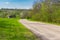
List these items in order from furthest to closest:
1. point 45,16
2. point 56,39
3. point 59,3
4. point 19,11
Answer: point 19,11, point 45,16, point 59,3, point 56,39

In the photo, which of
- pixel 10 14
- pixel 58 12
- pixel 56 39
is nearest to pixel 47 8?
pixel 58 12

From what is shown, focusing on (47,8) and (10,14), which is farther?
(10,14)

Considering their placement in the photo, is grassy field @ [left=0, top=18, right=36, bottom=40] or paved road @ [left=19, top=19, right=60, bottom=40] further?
paved road @ [left=19, top=19, right=60, bottom=40]

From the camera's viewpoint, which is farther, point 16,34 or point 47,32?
point 47,32

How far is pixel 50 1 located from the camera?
52219 millimetres

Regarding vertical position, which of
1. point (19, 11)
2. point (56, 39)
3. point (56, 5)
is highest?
point (56, 39)

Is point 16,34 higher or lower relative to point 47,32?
higher

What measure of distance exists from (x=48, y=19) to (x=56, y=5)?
4.09 m

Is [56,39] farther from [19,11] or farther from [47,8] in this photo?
[19,11]

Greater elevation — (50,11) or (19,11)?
(50,11)

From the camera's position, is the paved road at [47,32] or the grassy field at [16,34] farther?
the paved road at [47,32]

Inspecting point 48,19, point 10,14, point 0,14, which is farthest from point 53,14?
point 10,14

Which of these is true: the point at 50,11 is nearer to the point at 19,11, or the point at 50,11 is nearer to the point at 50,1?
the point at 50,1

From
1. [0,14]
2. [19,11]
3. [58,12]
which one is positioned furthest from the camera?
[19,11]
